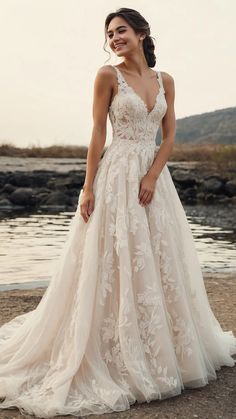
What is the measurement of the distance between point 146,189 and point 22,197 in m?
19.3

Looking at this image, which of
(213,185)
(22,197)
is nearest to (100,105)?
(22,197)

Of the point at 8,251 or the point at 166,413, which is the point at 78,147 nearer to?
the point at 8,251

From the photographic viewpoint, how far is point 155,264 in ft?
12.6

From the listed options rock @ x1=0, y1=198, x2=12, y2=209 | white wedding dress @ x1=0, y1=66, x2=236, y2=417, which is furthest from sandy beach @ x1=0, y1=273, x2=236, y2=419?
rock @ x1=0, y1=198, x2=12, y2=209

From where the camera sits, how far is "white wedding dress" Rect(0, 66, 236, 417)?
3.65m

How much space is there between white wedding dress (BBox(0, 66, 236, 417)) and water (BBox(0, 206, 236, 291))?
10.7 feet

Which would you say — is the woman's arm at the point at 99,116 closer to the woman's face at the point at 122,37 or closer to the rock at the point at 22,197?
the woman's face at the point at 122,37

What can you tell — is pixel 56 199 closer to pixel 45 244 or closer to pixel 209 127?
pixel 45 244

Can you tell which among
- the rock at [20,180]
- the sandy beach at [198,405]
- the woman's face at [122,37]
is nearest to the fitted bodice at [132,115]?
the woman's face at [122,37]

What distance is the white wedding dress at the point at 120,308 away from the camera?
365 centimetres

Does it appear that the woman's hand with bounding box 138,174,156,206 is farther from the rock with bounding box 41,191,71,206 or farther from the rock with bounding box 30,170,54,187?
the rock with bounding box 30,170,54,187

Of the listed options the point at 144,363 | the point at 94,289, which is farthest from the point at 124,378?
the point at 94,289

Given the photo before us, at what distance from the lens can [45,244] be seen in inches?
484

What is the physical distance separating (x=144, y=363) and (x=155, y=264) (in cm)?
58
